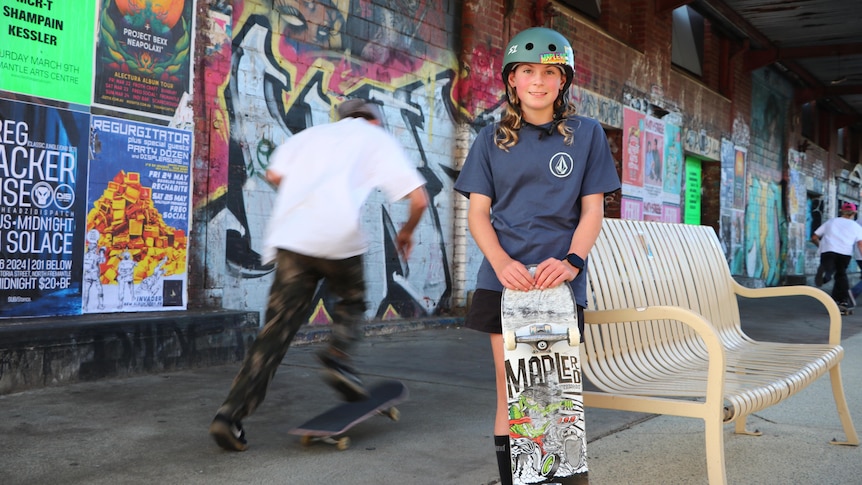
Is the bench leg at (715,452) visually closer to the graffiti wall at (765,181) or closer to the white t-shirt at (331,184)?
the white t-shirt at (331,184)

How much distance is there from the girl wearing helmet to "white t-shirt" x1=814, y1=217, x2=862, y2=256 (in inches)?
485

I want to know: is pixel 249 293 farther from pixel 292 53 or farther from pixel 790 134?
pixel 790 134

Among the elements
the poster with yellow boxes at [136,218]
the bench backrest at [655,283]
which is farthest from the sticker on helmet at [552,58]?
the poster with yellow boxes at [136,218]

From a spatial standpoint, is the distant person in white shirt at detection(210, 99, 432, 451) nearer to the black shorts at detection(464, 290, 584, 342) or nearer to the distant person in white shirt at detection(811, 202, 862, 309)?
the black shorts at detection(464, 290, 584, 342)

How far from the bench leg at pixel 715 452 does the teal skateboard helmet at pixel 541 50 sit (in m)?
1.28

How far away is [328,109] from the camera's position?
8180mm

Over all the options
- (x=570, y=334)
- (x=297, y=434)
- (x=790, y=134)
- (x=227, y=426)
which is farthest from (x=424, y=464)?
(x=790, y=134)

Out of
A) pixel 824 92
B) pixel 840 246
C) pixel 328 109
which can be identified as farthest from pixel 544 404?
pixel 824 92

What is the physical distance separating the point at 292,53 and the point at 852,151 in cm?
2796

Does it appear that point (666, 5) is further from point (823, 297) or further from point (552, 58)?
point (552, 58)

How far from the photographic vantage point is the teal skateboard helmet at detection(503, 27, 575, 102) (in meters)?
2.84

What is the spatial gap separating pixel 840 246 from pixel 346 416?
1211 cm

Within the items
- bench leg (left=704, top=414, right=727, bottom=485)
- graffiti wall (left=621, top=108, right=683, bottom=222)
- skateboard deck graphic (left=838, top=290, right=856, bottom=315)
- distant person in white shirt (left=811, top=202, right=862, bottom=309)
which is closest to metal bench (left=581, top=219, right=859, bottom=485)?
bench leg (left=704, top=414, right=727, bottom=485)

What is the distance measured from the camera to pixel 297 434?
3.86m
